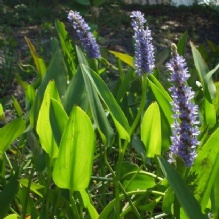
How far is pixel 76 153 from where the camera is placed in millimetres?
1325

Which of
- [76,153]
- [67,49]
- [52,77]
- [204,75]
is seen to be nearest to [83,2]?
[67,49]

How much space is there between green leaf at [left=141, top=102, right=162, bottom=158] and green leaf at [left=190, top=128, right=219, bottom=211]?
0.13 m

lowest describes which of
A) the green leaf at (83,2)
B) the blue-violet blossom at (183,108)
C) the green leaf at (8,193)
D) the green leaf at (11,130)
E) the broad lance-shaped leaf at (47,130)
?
the green leaf at (83,2)

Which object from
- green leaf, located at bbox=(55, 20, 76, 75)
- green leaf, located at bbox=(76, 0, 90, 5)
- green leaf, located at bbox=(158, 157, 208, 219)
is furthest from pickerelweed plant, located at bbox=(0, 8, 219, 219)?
green leaf, located at bbox=(76, 0, 90, 5)

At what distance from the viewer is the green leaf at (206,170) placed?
131cm

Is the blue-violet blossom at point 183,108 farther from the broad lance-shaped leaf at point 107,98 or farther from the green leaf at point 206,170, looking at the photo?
the broad lance-shaped leaf at point 107,98

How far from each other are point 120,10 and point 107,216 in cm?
412

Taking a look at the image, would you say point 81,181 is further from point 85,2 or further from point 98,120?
point 85,2

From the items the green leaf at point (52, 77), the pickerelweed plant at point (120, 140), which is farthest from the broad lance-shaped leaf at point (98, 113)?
the green leaf at point (52, 77)

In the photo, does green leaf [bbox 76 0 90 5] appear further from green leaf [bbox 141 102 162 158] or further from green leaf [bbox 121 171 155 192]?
green leaf [bbox 141 102 162 158]

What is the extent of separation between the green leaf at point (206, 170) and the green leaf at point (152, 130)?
13 centimetres

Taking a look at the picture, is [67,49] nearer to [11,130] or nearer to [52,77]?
[52,77]

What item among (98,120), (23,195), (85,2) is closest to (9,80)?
(85,2)

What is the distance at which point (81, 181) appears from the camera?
1382 millimetres
